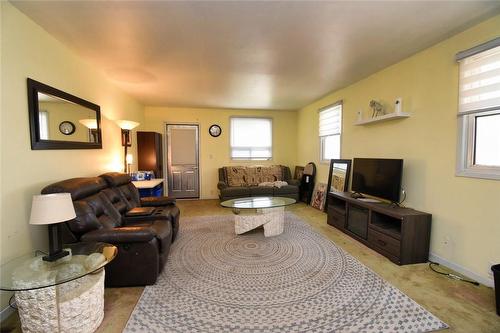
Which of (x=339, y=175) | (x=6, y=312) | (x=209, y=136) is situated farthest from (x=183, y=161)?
(x=6, y=312)

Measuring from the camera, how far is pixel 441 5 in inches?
74.8

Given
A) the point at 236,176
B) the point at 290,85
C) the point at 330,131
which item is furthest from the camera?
the point at 236,176

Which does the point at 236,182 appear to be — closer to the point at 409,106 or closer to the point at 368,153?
the point at 368,153

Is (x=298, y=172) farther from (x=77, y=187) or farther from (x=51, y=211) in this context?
(x=51, y=211)

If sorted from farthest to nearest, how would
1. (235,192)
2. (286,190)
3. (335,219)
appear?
1. (286,190)
2. (235,192)
3. (335,219)

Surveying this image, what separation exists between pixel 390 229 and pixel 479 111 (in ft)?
5.02

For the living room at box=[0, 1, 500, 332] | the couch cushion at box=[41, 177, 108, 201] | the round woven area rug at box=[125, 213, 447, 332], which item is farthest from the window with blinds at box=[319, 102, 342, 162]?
the couch cushion at box=[41, 177, 108, 201]

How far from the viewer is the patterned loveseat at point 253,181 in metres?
5.28

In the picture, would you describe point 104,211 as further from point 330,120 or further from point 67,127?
point 330,120

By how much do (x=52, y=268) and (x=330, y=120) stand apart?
4.87m

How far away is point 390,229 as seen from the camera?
279cm

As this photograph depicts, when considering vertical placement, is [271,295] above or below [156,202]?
below

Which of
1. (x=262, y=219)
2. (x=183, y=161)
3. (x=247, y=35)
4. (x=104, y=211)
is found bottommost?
(x=262, y=219)

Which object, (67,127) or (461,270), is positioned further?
(67,127)
